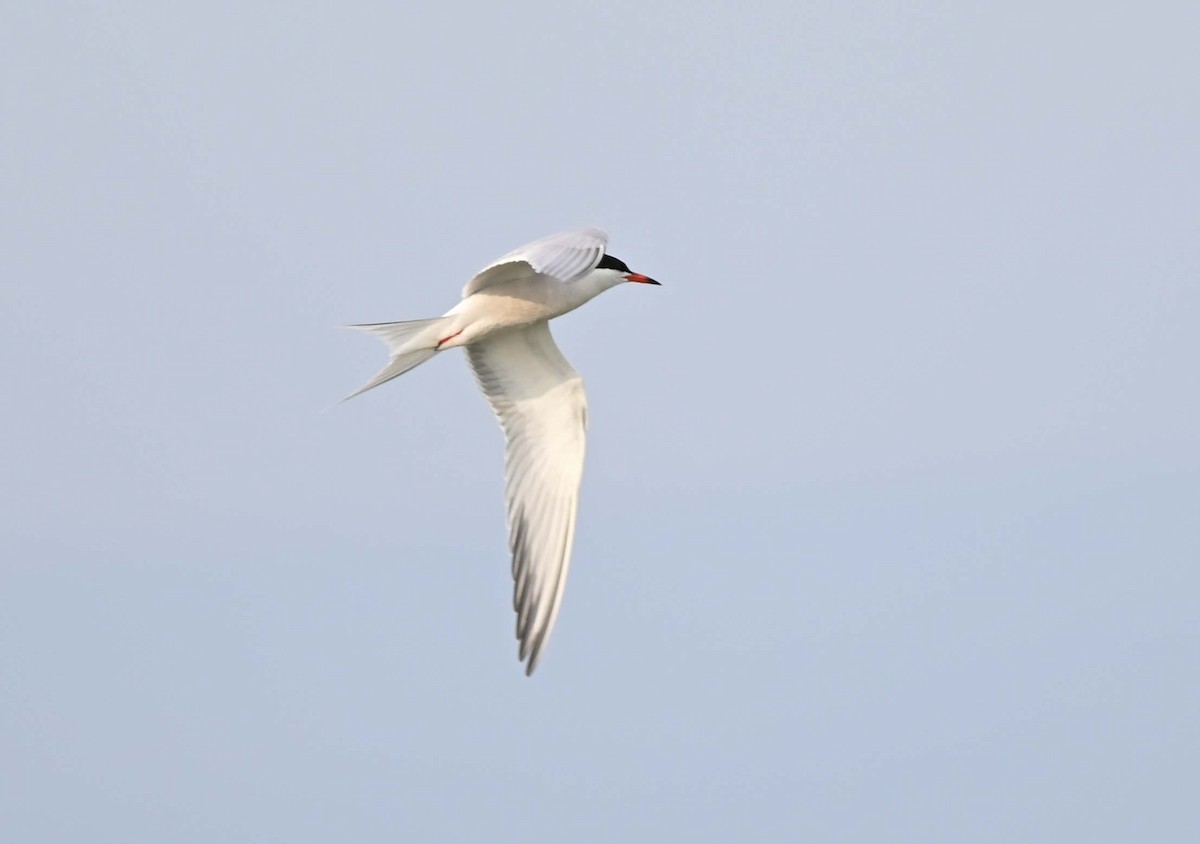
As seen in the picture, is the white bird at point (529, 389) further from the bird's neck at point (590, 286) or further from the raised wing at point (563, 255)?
the raised wing at point (563, 255)

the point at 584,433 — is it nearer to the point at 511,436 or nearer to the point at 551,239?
the point at 511,436

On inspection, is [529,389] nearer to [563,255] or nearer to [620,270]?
[620,270]

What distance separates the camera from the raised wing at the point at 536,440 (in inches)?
491

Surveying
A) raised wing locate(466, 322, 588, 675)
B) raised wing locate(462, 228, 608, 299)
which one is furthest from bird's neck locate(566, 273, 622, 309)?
raised wing locate(462, 228, 608, 299)

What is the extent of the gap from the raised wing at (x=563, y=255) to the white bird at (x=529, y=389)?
512 millimetres

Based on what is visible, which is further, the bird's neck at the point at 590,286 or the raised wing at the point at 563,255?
the bird's neck at the point at 590,286

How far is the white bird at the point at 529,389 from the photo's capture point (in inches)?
471

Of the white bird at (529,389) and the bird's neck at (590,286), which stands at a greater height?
the bird's neck at (590,286)

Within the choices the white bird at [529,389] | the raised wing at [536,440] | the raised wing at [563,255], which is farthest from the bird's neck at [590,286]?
the raised wing at [563,255]

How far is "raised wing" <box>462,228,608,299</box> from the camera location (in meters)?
9.78

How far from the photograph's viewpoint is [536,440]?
1299cm

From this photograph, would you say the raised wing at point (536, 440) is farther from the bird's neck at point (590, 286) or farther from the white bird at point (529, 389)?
the bird's neck at point (590, 286)

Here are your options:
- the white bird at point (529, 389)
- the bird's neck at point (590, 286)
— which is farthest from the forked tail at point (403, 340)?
the bird's neck at point (590, 286)

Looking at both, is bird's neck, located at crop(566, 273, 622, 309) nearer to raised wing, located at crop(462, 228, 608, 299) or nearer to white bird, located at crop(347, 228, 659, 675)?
white bird, located at crop(347, 228, 659, 675)
